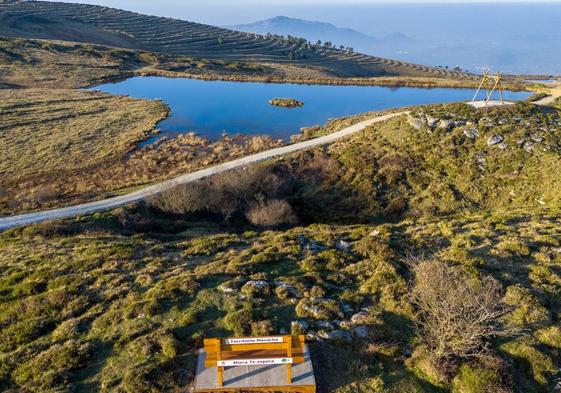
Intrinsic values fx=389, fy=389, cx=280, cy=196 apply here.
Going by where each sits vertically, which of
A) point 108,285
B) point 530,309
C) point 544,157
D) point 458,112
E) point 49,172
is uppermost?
point 458,112

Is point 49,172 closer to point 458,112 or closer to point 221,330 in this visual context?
point 221,330

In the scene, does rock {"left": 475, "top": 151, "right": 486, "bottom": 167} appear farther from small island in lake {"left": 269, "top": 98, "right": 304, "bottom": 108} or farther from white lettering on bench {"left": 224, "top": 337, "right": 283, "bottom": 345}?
small island in lake {"left": 269, "top": 98, "right": 304, "bottom": 108}

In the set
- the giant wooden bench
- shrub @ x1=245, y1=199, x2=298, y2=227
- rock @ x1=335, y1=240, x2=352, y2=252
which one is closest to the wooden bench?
the giant wooden bench

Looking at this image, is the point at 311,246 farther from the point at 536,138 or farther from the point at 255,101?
the point at 255,101

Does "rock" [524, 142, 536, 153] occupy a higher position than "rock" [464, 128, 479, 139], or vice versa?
"rock" [464, 128, 479, 139]

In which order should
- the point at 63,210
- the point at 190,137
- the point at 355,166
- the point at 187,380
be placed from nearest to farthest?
the point at 187,380 → the point at 63,210 → the point at 355,166 → the point at 190,137

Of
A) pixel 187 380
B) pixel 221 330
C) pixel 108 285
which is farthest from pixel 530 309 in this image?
pixel 108 285
